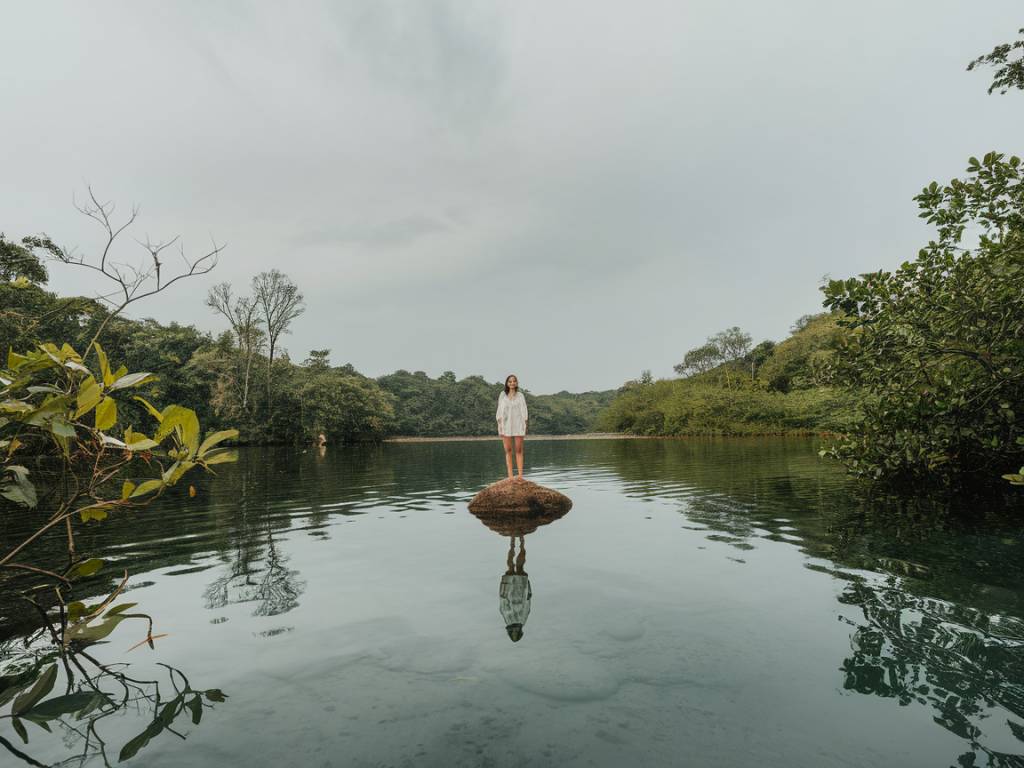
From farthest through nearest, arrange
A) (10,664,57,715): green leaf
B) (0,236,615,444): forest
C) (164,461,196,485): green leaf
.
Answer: (0,236,615,444): forest
(10,664,57,715): green leaf
(164,461,196,485): green leaf

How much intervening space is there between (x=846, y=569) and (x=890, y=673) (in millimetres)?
2862

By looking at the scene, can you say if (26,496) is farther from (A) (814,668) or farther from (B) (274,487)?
(B) (274,487)

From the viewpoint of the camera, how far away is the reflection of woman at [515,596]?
4596 millimetres

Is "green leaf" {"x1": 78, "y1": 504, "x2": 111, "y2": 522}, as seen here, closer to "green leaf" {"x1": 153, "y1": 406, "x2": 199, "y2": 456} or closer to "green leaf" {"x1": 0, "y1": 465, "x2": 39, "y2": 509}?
"green leaf" {"x1": 0, "y1": 465, "x2": 39, "y2": 509}

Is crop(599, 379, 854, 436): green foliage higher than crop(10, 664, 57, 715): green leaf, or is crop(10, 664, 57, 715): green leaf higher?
crop(599, 379, 854, 436): green foliage

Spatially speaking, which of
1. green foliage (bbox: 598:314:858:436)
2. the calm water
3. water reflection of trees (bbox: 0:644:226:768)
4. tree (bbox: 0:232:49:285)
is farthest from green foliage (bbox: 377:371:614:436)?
water reflection of trees (bbox: 0:644:226:768)

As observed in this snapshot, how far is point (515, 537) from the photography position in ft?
27.8

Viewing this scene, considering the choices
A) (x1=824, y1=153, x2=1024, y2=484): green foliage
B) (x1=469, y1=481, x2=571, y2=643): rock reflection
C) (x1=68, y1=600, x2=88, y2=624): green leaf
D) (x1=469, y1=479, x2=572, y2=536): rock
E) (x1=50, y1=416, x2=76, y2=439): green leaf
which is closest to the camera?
(x1=50, y1=416, x2=76, y2=439): green leaf

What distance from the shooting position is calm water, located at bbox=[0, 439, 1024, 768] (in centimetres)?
285

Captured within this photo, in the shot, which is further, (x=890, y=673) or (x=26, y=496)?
(x=890, y=673)

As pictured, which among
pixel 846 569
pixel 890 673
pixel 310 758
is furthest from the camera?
pixel 846 569

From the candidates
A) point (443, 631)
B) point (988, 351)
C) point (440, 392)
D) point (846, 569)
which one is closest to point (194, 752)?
point (443, 631)

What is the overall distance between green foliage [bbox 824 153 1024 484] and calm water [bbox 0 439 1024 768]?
1881 mm

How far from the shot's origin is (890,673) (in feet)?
11.6
